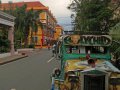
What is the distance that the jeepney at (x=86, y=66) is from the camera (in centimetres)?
1060

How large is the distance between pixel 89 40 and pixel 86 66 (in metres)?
1.85

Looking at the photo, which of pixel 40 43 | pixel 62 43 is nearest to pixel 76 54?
pixel 62 43

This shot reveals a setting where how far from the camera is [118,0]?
22.2m

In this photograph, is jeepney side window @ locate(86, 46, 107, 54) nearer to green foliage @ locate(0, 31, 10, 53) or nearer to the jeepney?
the jeepney

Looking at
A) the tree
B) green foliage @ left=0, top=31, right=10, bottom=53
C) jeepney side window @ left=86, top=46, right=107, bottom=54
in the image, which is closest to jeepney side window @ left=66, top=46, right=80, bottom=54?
jeepney side window @ left=86, top=46, right=107, bottom=54

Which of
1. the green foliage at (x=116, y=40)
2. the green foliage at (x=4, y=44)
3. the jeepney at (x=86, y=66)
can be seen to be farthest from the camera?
the green foliage at (x=4, y=44)

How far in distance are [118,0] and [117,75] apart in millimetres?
11990

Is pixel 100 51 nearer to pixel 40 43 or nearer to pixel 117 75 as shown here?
pixel 117 75

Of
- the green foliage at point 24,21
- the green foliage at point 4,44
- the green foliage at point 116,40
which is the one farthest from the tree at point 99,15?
the green foliage at point 24,21

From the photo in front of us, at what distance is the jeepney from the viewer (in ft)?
Result: 34.8

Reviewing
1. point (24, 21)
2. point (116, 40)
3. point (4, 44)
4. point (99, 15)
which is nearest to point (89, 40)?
point (116, 40)

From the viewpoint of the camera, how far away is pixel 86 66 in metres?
11.3

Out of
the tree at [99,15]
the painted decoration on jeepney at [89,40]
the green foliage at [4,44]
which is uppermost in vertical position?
the tree at [99,15]

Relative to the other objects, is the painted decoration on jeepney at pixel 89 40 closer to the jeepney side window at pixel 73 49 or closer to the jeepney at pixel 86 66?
the jeepney at pixel 86 66
